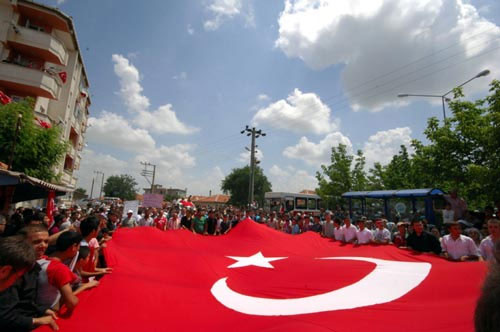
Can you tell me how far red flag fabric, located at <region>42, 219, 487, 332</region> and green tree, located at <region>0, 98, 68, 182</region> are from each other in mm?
13991

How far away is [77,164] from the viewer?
34.0 metres

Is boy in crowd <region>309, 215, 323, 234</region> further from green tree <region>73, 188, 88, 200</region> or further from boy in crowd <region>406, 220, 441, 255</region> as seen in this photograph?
green tree <region>73, 188, 88, 200</region>

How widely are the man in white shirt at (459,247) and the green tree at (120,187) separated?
9672 cm

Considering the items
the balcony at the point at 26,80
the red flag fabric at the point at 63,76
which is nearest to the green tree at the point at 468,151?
the balcony at the point at 26,80

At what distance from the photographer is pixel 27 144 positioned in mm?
15719

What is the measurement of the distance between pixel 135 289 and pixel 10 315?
176 centimetres

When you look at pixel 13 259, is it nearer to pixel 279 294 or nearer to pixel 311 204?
pixel 279 294

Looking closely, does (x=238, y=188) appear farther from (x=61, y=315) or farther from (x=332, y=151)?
(x=61, y=315)

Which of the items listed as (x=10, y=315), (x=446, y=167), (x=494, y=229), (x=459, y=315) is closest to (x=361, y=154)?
(x=446, y=167)

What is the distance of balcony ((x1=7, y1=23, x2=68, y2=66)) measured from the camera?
2091 cm

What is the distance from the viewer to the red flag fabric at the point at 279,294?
3.06 metres

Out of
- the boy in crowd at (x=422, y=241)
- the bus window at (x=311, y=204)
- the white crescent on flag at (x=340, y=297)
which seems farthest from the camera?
the bus window at (x=311, y=204)

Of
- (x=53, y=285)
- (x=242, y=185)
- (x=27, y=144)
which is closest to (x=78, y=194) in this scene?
(x=242, y=185)

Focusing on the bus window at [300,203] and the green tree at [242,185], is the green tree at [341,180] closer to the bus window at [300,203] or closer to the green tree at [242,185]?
the bus window at [300,203]
